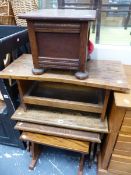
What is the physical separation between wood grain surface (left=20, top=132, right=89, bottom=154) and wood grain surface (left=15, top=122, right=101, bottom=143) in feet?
0.16

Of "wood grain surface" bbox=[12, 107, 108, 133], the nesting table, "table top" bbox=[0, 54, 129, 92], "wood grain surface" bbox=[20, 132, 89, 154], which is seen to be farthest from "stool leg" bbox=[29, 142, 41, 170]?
"table top" bbox=[0, 54, 129, 92]

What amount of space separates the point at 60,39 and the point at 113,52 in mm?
540

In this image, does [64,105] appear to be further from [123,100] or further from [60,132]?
[123,100]

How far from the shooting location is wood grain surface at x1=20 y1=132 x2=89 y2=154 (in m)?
1.00

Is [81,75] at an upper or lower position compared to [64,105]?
upper

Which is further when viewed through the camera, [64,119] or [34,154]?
[34,154]

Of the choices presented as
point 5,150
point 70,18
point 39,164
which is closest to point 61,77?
point 70,18

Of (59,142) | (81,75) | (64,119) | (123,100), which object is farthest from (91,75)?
(59,142)

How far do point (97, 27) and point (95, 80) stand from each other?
2.15 feet

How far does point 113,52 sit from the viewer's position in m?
1.15

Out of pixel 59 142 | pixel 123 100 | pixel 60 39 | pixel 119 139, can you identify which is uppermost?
pixel 60 39

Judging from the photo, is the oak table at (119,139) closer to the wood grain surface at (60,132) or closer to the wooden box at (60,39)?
the wood grain surface at (60,132)

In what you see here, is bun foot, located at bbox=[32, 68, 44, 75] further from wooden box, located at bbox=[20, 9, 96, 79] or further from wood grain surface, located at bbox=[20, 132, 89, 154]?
wood grain surface, located at bbox=[20, 132, 89, 154]

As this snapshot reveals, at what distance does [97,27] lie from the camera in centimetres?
127
